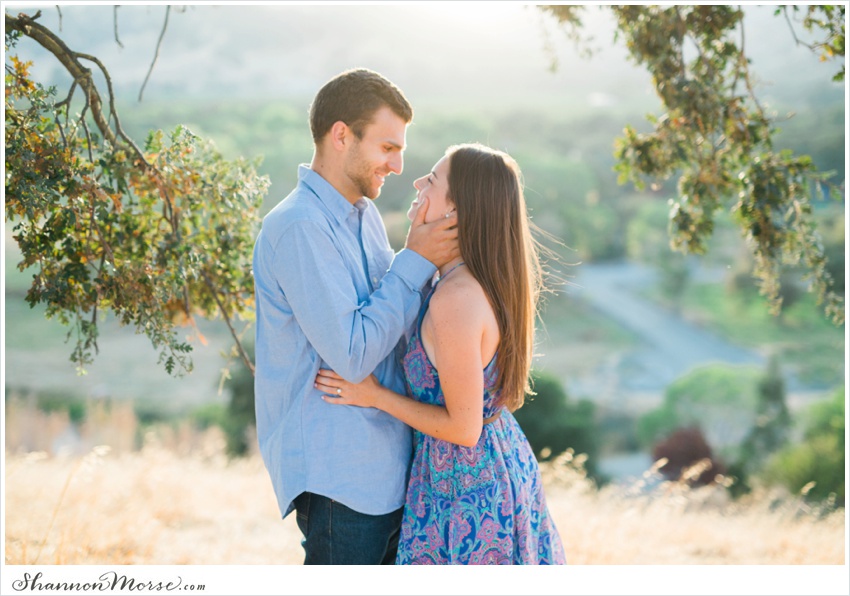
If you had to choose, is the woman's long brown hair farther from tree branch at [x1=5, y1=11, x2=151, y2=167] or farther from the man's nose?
tree branch at [x1=5, y1=11, x2=151, y2=167]

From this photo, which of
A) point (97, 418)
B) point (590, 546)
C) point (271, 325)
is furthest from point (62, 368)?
point (271, 325)

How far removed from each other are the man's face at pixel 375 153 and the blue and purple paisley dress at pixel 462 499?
0.42m

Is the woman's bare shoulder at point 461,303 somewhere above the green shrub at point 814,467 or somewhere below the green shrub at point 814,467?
above

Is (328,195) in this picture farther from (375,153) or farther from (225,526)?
(225,526)

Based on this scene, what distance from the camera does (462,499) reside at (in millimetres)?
2291

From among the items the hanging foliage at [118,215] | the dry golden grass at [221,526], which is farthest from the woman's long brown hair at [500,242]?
the dry golden grass at [221,526]

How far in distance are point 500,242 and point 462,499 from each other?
0.76 metres

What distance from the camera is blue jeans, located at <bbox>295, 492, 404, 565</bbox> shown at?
2240 mm

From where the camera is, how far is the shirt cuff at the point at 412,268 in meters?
2.21

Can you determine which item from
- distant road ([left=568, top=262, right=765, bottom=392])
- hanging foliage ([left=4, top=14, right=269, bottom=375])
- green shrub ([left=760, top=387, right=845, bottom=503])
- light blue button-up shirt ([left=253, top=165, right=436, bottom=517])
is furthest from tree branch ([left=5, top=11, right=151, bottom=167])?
distant road ([left=568, top=262, right=765, bottom=392])

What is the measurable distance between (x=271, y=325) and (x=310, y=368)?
171 millimetres

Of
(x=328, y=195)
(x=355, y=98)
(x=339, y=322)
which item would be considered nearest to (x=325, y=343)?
(x=339, y=322)

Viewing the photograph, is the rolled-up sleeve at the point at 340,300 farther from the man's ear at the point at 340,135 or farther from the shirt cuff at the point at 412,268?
the man's ear at the point at 340,135

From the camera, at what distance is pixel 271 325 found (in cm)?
229
